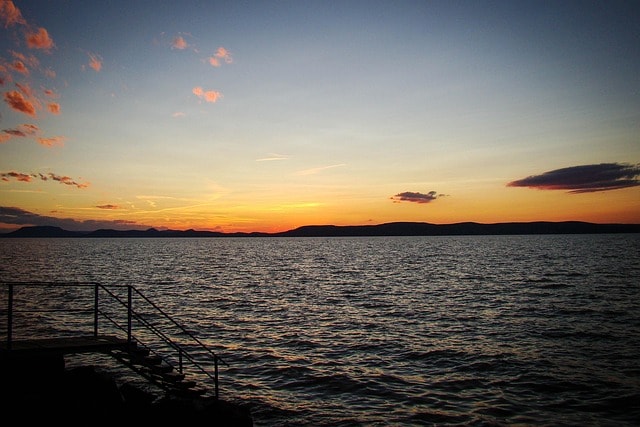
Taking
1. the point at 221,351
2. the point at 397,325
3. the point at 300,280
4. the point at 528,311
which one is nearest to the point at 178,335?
the point at 221,351

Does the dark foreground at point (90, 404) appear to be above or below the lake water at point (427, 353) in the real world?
above

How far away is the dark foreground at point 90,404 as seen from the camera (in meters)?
11.7

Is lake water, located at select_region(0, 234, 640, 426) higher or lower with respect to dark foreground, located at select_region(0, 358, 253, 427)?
lower

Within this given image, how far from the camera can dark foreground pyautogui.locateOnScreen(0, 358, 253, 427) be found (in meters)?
11.7

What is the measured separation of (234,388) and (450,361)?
10.2 meters

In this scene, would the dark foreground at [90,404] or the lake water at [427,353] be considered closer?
the dark foreground at [90,404]

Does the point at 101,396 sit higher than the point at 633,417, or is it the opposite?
the point at 101,396

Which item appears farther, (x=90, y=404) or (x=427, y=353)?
(x=427, y=353)

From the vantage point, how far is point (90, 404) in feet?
40.1

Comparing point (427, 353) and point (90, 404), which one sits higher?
point (90, 404)

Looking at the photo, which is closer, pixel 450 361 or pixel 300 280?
pixel 450 361

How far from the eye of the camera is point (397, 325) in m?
29.3

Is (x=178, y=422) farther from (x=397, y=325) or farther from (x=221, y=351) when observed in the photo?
(x=397, y=325)

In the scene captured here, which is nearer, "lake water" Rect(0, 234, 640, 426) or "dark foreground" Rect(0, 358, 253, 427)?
"dark foreground" Rect(0, 358, 253, 427)
